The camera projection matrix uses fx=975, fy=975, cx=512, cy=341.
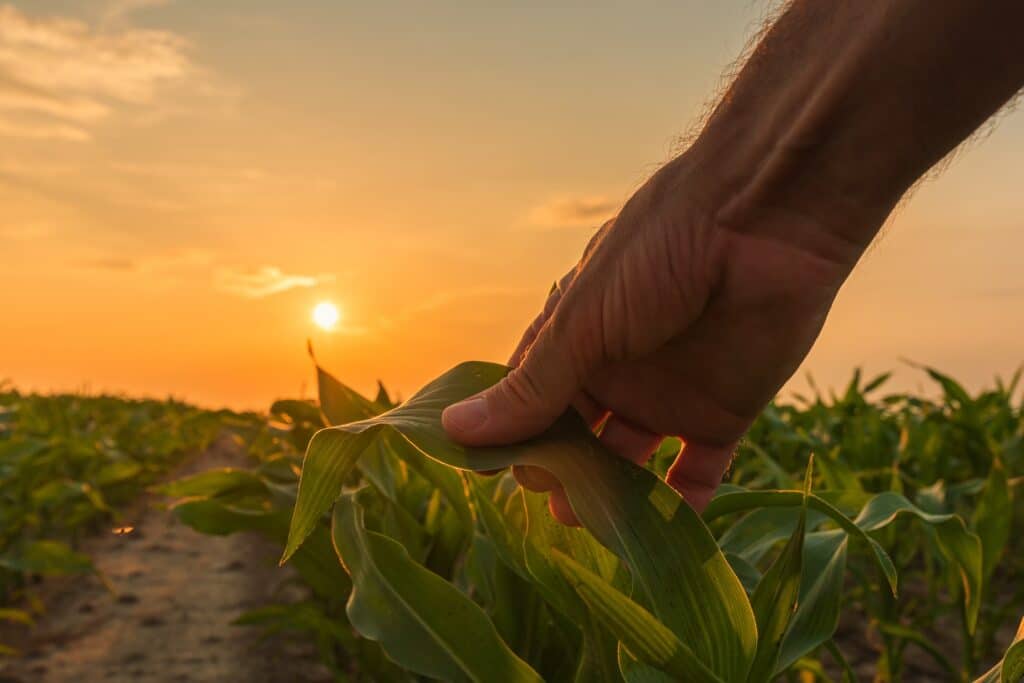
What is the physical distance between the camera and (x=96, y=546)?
448 centimetres

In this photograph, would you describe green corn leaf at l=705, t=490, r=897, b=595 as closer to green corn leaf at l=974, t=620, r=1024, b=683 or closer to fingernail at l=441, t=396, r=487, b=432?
green corn leaf at l=974, t=620, r=1024, b=683

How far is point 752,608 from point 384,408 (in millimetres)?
1412

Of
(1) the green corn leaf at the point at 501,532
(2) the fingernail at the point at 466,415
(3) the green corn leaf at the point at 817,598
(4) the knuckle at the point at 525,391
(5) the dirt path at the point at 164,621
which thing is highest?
(4) the knuckle at the point at 525,391

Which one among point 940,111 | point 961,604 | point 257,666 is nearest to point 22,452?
point 257,666

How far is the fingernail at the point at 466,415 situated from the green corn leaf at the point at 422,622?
207 millimetres

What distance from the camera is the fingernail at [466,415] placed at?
113 centimetres

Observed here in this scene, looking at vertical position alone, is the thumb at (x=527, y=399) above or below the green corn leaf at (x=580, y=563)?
above

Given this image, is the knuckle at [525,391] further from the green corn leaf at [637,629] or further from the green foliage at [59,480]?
the green foliage at [59,480]

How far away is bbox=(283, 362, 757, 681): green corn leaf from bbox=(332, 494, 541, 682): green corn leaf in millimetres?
214

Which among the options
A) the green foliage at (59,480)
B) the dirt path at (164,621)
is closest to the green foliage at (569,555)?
the dirt path at (164,621)

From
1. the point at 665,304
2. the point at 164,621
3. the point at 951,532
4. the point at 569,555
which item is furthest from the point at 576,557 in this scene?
the point at 164,621

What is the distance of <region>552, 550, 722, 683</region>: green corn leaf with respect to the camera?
891 millimetres

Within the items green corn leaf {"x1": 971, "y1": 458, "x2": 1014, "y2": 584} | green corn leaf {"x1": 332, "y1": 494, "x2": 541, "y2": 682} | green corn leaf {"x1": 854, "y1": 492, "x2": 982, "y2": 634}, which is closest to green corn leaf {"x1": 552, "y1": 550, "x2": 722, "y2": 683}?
green corn leaf {"x1": 332, "y1": 494, "x2": 541, "y2": 682}

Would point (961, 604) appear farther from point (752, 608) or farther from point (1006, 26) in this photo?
point (1006, 26)
